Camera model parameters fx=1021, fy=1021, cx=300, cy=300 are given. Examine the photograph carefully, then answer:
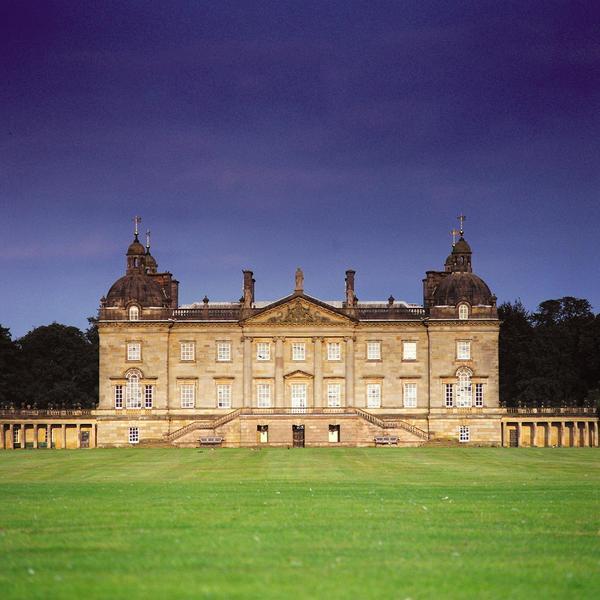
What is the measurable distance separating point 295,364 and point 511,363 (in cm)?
3419

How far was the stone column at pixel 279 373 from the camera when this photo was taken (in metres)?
68.0

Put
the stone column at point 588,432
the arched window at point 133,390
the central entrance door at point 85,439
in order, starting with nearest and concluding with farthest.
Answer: the arched window at point 133,390, the stone column at point 588,432, the central entrance door at point 85,439

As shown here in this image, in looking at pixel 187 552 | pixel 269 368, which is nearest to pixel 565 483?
pixel 187 552

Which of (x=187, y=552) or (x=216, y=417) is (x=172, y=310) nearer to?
(x=216, y=417)

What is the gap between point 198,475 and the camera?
34.7 metres

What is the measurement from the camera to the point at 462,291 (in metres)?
68.7

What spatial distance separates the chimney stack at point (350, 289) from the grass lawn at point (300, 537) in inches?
1457

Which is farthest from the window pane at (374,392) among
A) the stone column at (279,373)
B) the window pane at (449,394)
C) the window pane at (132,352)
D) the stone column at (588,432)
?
the window pane at (132,352)

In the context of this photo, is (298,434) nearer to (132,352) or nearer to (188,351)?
(188,351)

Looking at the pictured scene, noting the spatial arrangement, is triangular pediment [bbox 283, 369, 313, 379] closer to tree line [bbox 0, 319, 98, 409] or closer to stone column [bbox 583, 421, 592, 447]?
stone column [bbox 583, 421, 592, 447]

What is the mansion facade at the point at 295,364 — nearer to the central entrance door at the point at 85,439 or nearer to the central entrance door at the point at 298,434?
the central entrance door at the point at 298,434

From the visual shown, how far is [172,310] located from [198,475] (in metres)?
35.6

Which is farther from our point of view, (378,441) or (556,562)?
(378,441)

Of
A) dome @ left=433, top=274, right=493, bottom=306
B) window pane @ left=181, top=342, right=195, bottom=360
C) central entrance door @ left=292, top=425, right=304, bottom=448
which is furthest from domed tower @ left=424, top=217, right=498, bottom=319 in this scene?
window pane @ left=181, top=342, right=195, bottom=360
